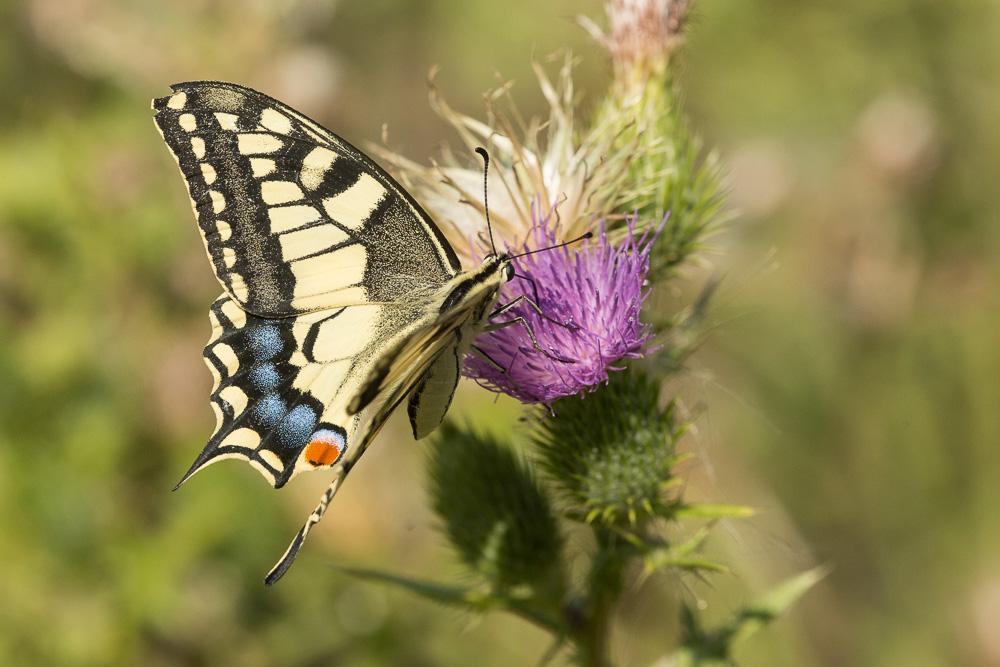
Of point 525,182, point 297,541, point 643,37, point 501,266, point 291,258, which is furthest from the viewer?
point 643,37

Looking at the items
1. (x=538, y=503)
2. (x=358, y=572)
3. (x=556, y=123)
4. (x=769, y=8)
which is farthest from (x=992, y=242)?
(x=358, y=572)

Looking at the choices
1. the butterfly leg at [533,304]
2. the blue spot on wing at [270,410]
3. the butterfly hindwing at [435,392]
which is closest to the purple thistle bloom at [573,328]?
the butterfly leg at [533,304]

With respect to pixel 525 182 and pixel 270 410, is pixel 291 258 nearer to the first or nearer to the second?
pixel 270 410

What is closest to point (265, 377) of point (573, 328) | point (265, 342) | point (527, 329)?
point (265, 342)

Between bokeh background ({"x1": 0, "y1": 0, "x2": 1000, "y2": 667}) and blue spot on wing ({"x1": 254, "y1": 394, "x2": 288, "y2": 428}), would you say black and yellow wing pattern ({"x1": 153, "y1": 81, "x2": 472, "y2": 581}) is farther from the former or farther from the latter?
bokeh background ({"x1": 0, "y1": 0, "x2": 1000, "y2": 667})

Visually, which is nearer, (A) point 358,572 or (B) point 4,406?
(A) point 358,572

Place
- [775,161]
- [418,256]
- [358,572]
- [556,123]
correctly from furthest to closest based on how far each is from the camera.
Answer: [775,161]
[556,123]
[418,256]
[358,572]

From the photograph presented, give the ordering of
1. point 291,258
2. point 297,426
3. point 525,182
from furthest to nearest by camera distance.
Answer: point 525,182
point 291,258
point 297,426

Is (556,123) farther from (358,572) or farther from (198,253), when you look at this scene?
(198,253)
